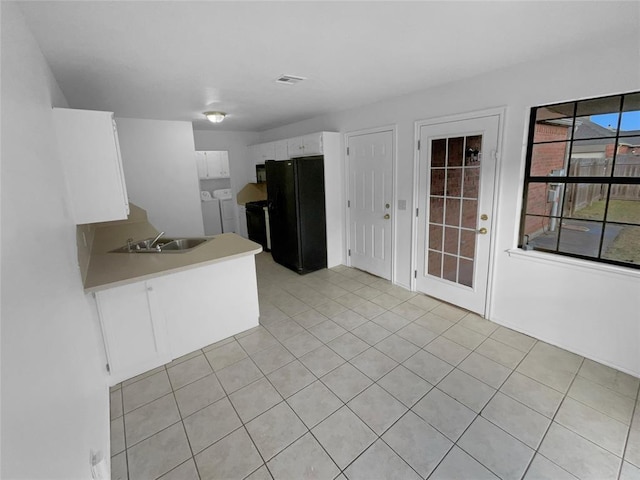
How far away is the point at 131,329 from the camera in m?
2.31

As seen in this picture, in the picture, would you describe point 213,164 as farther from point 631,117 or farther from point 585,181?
point 631,117

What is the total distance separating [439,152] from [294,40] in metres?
1.93

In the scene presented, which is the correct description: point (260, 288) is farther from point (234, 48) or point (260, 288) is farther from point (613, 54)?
point (613, 54)

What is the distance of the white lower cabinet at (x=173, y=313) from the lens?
225cm

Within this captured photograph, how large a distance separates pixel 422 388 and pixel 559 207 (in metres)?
1.83

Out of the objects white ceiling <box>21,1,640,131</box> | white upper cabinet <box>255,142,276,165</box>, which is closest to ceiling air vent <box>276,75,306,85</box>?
white ceiling <box>21,1,640,131</box>

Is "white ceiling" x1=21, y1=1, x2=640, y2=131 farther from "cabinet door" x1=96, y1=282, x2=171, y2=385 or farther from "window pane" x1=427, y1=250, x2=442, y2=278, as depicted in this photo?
"window pane" x1=427, y1=250, x2=442, y2=278

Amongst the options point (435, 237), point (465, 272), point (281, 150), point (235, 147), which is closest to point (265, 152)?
point (281, 150)

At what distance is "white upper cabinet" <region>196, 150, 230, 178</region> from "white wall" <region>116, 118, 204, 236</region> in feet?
4.76

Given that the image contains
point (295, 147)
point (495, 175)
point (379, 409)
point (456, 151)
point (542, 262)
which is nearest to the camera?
point (379, 409)

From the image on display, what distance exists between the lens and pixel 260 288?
3979 mm

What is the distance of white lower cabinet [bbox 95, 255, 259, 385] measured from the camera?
88.7 inches

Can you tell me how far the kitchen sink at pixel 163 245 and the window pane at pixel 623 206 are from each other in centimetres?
338

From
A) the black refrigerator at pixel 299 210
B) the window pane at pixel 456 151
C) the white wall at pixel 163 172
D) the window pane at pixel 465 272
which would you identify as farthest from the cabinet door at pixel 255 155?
the window pane at pixel 465 272
